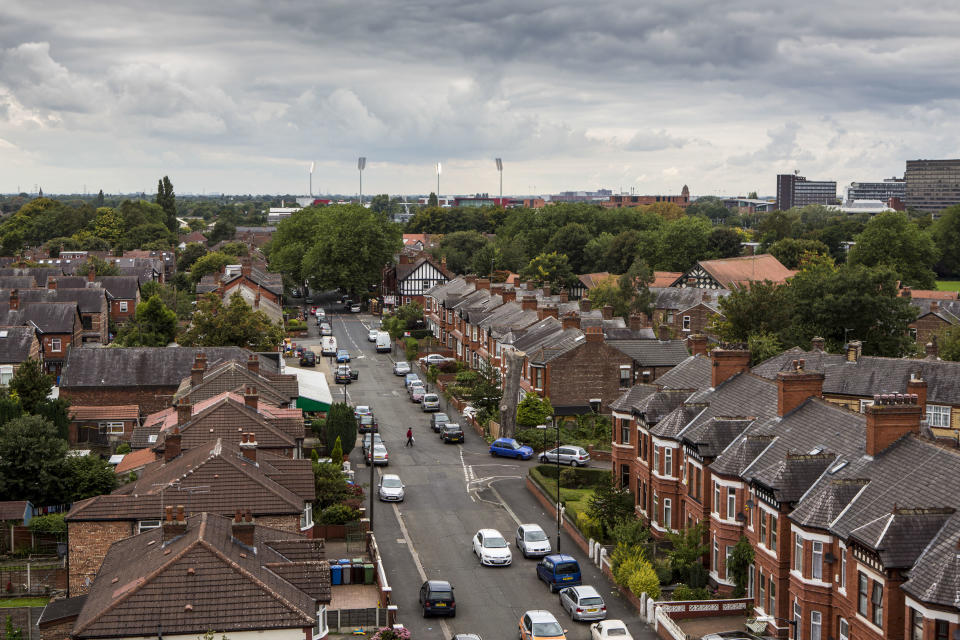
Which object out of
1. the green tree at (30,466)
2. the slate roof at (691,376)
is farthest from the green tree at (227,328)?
the slate roof at (691,376)

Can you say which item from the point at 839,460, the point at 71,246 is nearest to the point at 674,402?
the point at 839,460

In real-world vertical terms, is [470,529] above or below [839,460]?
below

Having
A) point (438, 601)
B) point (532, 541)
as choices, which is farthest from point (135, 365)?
point (438, 601)

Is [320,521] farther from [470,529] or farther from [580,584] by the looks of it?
[580,584]

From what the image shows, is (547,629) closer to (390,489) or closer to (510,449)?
(390,489)

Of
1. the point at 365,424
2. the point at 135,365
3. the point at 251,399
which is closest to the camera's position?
the point at 251,399

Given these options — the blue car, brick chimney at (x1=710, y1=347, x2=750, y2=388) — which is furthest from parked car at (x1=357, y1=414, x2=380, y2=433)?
brick chimney at (x1=710, y1=347, x2=750, y2=388)

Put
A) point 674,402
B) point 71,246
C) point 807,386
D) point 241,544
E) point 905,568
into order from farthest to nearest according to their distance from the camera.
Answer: point 71,246
point 674,402
point 807,386
point 241,544
point 905,568
